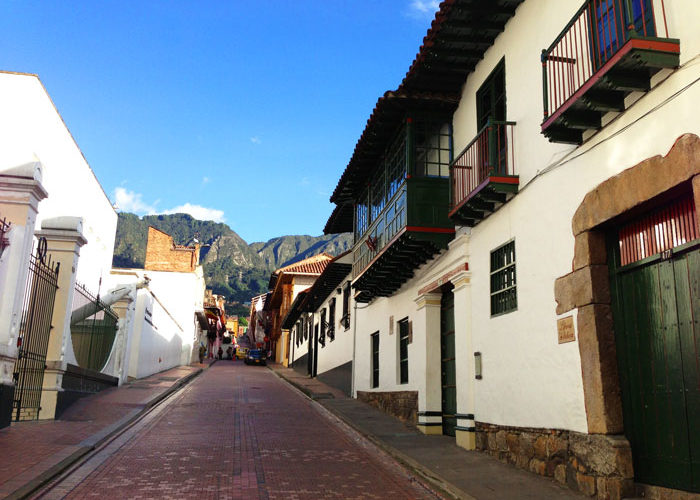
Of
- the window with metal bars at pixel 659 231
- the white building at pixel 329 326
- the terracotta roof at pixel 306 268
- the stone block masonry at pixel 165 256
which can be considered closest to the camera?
the window with metal bars at pixel 659 231

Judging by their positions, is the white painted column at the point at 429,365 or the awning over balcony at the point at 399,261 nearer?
the awning over balcony at the point at 399,261

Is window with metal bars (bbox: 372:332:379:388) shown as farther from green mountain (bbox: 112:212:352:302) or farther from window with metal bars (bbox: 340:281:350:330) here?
green mountain (bbox: 112:212:352:302)

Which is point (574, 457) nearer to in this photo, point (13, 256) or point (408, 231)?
point (408, 231)

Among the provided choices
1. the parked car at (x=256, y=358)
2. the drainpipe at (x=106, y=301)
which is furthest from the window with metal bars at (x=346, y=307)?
the parked car at (x=256, y=358)

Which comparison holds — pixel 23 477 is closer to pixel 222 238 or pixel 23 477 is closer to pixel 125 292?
pixel 125 292

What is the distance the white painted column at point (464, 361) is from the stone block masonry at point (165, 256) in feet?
105

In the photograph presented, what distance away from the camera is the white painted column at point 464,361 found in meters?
9.89

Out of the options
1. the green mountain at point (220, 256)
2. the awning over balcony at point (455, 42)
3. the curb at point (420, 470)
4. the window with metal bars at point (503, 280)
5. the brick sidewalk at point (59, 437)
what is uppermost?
the green mountain at point (220, 256)

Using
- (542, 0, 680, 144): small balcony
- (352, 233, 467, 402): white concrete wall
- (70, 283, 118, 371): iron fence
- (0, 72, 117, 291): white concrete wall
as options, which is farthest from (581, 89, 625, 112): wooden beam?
(0, 72, 117, 291): white concrete wall

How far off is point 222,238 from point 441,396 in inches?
7311

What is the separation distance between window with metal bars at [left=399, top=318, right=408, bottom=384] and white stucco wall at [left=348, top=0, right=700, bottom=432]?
3.01 meters

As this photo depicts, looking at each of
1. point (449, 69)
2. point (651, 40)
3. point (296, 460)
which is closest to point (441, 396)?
point (296, 460)

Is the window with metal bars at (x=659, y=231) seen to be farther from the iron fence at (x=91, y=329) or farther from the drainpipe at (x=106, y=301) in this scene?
the drainpipe at (x=106, y=301)

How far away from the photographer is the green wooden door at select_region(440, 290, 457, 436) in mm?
11336
